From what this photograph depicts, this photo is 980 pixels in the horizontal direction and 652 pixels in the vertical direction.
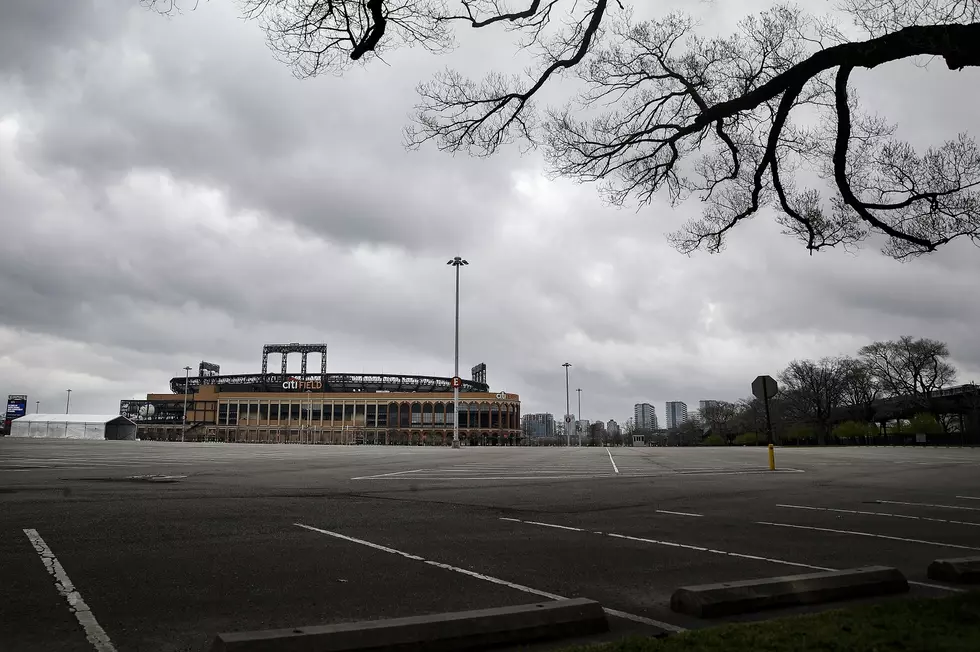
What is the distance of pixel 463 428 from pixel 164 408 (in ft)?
271

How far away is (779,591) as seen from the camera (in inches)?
163

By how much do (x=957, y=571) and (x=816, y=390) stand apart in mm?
96665

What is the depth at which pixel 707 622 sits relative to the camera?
12.9 ft

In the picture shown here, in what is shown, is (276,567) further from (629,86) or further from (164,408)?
(164,408)

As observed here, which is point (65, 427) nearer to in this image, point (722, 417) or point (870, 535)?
point (870, 535)

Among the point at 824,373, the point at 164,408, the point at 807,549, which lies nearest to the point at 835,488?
the point at 807,549

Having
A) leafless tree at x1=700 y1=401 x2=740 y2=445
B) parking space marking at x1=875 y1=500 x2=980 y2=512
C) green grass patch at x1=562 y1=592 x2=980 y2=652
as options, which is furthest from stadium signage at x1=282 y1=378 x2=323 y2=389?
green grass patch at x1=562 y1=592 x2=980 y2=652

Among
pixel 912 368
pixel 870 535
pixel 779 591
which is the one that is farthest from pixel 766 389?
pixel 912 368

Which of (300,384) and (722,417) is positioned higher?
(300,384)

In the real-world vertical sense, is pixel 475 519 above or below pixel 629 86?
below

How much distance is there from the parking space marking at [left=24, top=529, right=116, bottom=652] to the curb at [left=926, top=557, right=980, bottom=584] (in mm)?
5698

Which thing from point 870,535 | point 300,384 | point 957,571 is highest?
point 300,384

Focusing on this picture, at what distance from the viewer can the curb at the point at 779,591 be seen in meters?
3.99

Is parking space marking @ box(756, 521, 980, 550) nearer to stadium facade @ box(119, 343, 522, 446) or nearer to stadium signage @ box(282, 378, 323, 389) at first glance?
stadium facade @ box(119, 343, 522, 446)
